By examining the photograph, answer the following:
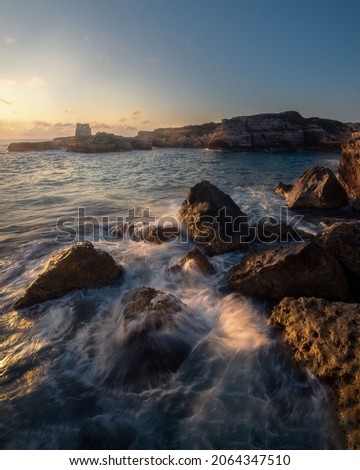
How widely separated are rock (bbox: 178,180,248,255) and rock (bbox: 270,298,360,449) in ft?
13.0

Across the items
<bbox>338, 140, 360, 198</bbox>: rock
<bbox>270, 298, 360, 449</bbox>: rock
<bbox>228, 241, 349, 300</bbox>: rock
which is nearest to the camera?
<bbox>270, 298, 360, 449</bbox>: rock

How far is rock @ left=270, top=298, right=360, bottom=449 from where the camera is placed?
3.81 meters

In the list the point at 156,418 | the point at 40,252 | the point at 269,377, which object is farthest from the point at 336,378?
the point at 40,252

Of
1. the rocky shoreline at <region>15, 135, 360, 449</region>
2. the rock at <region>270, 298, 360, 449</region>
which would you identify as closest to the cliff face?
the rocky shoreline at <region>15, 135, 360, 449</region>

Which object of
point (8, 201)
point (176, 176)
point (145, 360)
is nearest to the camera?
point (145, 360)

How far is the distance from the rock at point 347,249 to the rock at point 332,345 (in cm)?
197

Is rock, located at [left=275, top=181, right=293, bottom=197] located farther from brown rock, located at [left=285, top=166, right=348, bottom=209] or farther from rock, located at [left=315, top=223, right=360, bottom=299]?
rock, located at [left=315, top=223, right=360, bottom=299]

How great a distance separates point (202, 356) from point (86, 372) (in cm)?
193

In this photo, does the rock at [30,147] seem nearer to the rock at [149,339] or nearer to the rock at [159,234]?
the rock at [159,234]

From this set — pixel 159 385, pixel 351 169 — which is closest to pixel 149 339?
pixel 159 385

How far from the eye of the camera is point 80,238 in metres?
11.2

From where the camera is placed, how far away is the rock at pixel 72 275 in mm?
6789

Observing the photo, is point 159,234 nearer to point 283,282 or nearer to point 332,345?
point 283,282

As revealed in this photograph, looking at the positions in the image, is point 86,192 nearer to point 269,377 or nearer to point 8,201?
point 8,201
